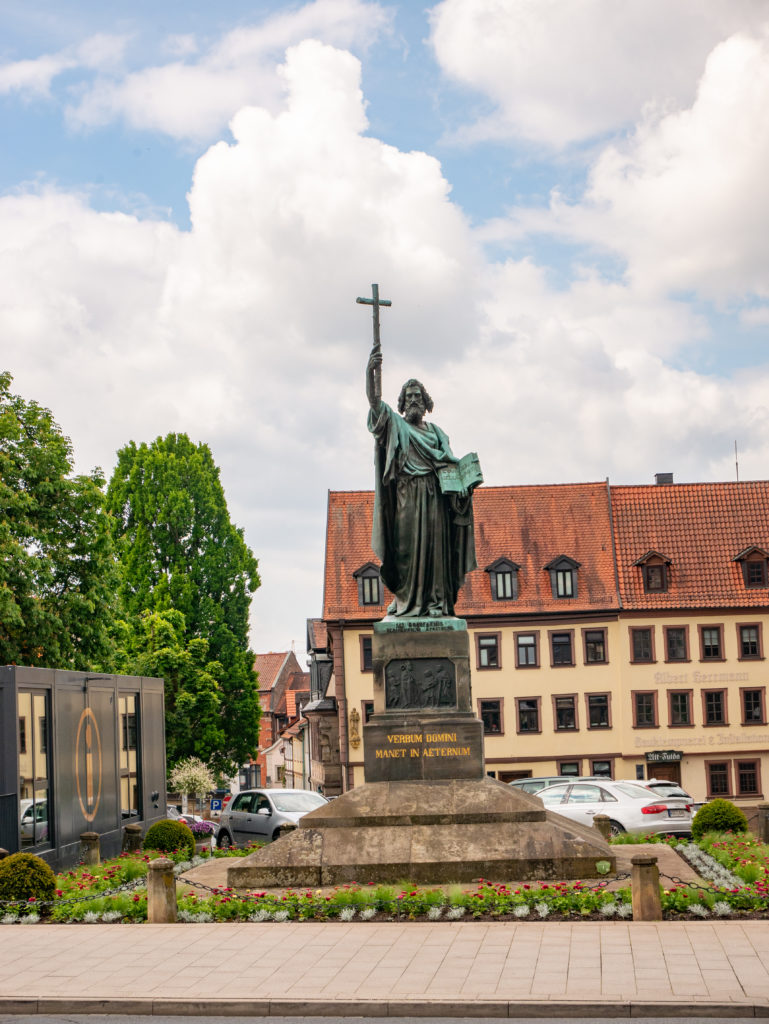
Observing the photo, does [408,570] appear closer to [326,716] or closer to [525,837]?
[525,837]

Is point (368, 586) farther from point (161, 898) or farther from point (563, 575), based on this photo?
point (161, 898)

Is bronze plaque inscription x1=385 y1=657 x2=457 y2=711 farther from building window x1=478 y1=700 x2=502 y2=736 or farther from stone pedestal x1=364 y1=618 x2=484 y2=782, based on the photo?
building window x1=478 y1=700 x2=502 y2=736

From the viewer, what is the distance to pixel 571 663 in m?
47.6

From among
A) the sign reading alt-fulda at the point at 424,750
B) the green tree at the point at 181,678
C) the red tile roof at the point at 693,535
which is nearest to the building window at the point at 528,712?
the red tile roof at the point at 693,535

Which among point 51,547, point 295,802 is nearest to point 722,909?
point 295,802

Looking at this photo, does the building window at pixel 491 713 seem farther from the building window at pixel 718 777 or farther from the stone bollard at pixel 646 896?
the stone bollard at pixel 646 896

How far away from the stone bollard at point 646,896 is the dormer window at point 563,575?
119ft

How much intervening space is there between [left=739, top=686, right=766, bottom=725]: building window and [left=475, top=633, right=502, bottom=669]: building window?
909cm

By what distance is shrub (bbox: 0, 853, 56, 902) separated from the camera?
14.1 metres

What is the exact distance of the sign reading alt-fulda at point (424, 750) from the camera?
15508 millimetres

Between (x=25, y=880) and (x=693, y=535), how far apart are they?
38650 millimetres

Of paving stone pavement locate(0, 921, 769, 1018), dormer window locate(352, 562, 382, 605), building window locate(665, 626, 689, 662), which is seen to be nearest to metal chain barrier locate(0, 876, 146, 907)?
paving stone pavement locate(0, 921, 769, 1018)

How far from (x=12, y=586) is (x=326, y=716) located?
2406cm

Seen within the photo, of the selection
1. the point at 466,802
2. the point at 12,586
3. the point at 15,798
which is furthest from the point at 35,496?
the point at 466,802
